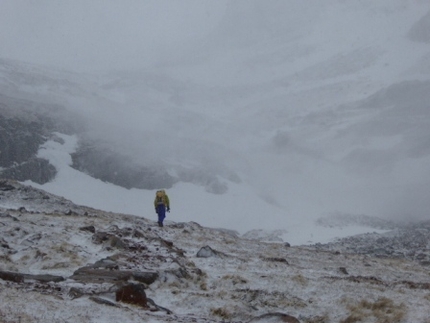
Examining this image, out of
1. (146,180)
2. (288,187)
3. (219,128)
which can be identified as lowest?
(146,180)

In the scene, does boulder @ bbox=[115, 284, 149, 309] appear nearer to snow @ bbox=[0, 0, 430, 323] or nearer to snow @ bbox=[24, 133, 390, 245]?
snow @ bbox=[0, 0, 430, 323]

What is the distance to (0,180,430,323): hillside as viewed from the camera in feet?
38.9

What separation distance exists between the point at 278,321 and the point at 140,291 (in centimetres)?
429

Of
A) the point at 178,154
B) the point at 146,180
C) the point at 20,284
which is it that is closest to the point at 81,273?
the point at 20,284

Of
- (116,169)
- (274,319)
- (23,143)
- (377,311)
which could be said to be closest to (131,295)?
(274,319)

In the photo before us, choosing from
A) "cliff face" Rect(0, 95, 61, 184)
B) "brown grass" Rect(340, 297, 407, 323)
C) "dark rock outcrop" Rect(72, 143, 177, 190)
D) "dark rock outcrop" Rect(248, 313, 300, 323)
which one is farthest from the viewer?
"dark rock outcrop" Rect(72, 143, 177, 190)

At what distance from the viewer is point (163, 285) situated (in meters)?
15.8

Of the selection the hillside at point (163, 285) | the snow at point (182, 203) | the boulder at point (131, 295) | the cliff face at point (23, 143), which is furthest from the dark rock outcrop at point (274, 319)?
the cliff face at point (23, 143)

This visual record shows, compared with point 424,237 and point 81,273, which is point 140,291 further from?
point 424,237

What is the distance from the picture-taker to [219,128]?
654ft

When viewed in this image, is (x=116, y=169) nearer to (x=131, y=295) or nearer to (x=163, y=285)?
(x=163, y=285)

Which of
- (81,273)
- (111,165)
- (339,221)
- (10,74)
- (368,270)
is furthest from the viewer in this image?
(10,74)

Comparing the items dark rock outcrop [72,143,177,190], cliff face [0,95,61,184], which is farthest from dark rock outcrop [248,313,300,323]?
dark rock outcrop [72,143,177,190]

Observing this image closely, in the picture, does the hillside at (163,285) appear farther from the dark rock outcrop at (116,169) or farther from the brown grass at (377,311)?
the dark rock outcrop at (116,169)
